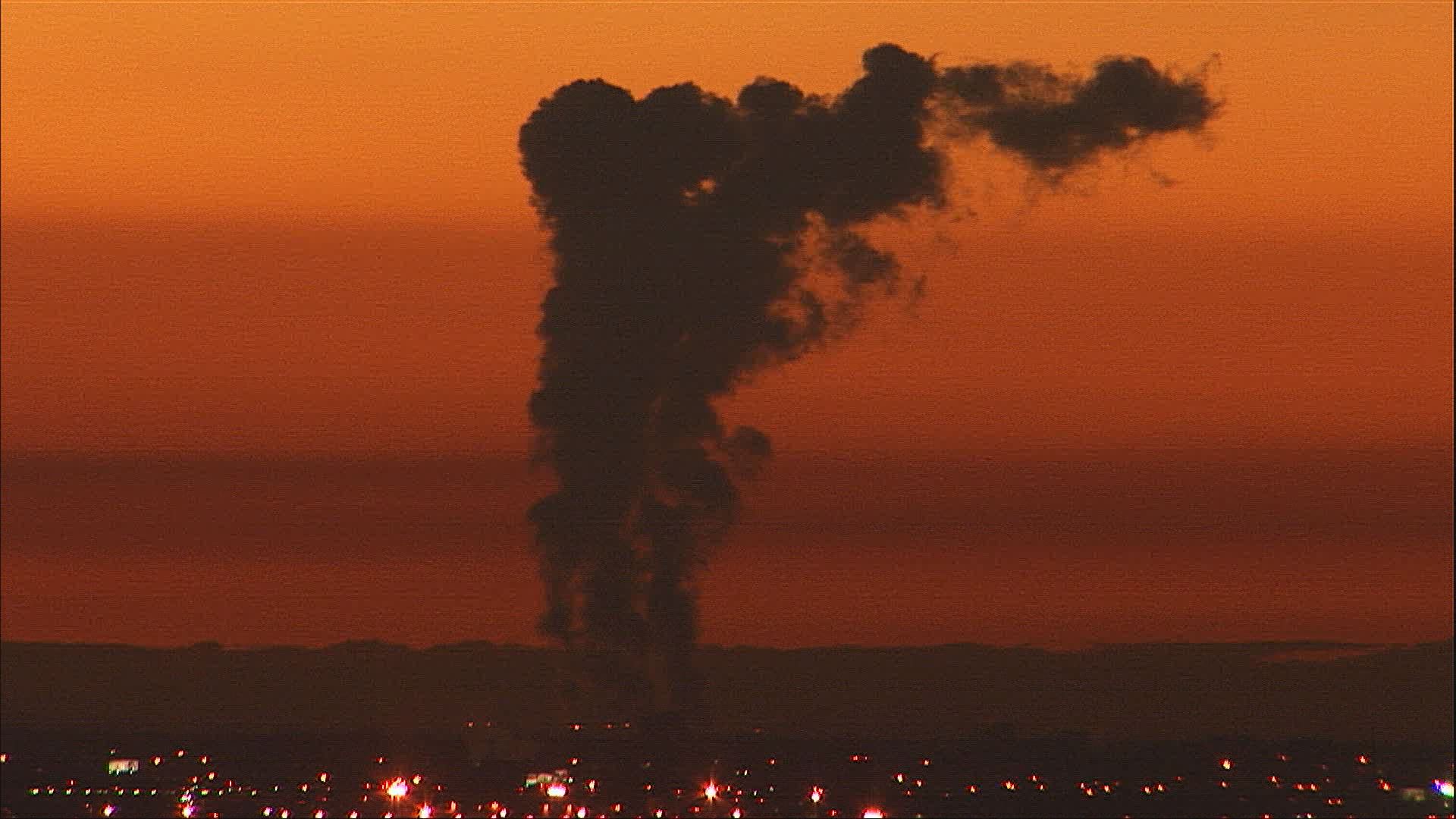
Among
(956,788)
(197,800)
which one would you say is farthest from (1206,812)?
(197,800)

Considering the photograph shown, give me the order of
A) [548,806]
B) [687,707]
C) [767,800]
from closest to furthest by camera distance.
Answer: [687,707]
[548,806]
[767,800]

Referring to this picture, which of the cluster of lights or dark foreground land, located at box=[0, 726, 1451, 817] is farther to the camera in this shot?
the cluster of lights

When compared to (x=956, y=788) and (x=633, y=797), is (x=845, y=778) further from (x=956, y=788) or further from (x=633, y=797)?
(x=633, y=797)

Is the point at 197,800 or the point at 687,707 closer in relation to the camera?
the point at 687,707

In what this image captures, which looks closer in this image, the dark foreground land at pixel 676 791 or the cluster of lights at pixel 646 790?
the dark foreground land at pixel 676 791

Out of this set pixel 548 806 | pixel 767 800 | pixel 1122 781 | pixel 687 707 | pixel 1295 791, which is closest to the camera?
pixel 687 707

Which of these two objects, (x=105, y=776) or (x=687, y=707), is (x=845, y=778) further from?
(x=687, y=707)

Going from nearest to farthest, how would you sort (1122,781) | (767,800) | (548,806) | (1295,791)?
(548,806) → (767,800) → (1295,791) → (1122,781)

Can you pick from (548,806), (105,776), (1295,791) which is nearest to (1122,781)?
(1295,791)

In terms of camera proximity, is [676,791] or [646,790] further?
[676,791]
